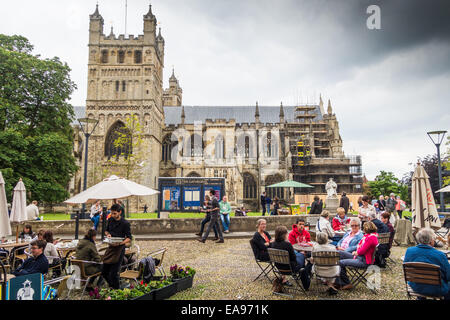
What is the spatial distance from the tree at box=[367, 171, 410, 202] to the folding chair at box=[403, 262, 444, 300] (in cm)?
3916

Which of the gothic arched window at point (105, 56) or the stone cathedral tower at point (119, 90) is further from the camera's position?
the gothic arched window at point (105, 56)

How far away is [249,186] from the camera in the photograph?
32.9 m

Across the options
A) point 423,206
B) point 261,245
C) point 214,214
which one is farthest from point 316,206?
point 261,245

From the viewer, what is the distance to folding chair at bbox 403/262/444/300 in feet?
11.6

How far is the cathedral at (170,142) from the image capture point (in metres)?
30.1

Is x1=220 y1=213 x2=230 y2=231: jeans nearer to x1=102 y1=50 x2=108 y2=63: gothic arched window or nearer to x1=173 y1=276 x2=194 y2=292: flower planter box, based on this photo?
x1=173 y1=276 x2=194 y2=292: flower planter box

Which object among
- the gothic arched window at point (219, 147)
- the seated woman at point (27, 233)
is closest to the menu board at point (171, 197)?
the seated woman at point (27, 233)

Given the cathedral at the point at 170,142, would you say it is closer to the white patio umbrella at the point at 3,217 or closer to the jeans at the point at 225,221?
the jeans at the point at 225,221

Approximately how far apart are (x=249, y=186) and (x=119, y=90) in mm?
18112

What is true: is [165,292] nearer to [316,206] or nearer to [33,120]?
[316,206]

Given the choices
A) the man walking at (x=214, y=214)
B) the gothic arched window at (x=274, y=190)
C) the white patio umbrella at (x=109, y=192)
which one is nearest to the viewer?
the white patio umbrella at (x=109, y=192)

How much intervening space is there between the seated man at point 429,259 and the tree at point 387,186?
1535 inches

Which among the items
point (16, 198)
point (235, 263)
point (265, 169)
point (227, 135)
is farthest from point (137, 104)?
point (235, 263)
